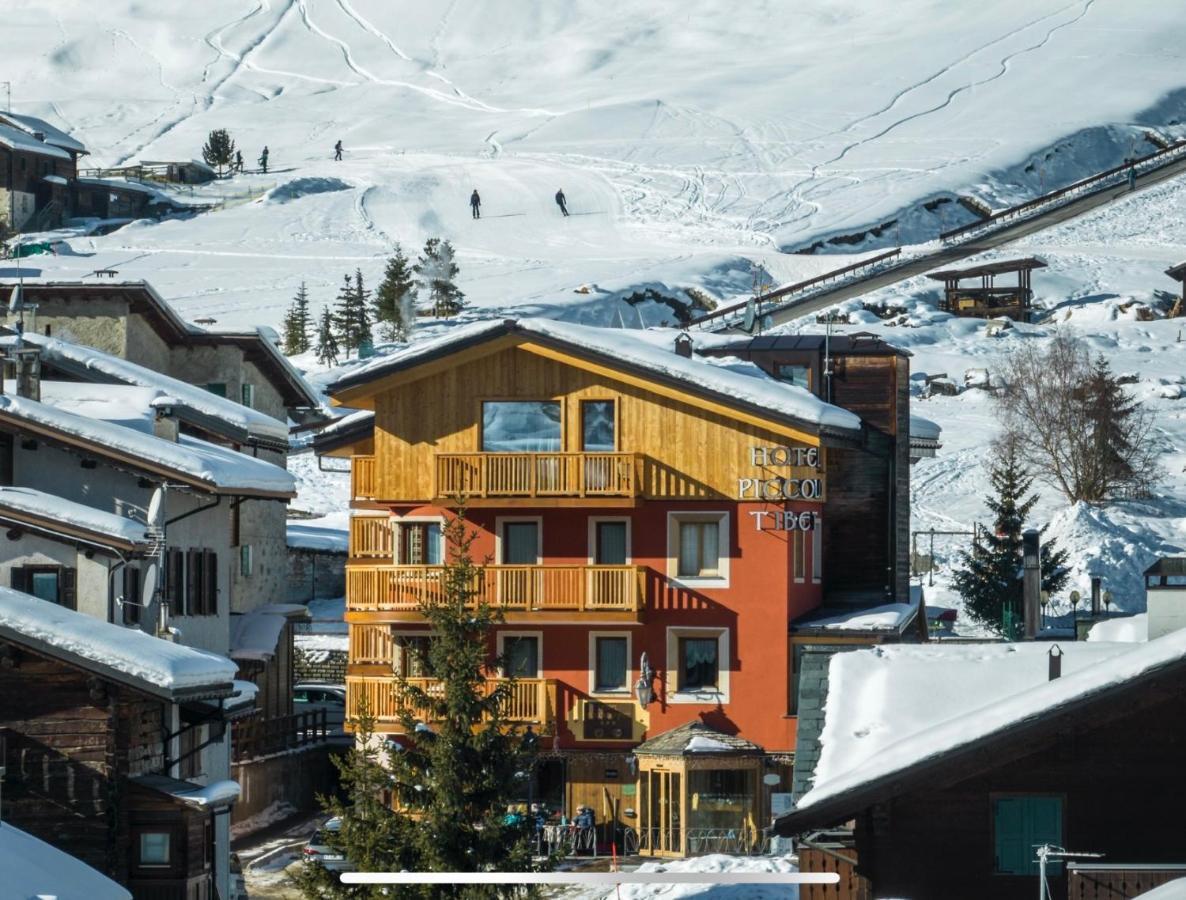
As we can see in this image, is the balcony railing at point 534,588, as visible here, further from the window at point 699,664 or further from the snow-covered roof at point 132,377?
the snow-covered roof at point 132,377

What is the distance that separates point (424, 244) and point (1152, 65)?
239 ft

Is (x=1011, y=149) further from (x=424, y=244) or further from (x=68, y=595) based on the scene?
(x=68, y=595)

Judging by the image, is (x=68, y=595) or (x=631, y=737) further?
(x=631, y=737)

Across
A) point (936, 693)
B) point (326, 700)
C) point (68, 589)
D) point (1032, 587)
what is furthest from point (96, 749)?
point (326, 700)

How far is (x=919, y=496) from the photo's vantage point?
79188mm

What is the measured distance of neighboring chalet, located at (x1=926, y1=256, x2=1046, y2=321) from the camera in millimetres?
108438

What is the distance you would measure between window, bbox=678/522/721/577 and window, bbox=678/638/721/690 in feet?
3.81

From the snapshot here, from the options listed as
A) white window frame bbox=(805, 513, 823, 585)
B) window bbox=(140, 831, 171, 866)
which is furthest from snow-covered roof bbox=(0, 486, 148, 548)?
white window frame bbox=(805, 513, 823, 585)

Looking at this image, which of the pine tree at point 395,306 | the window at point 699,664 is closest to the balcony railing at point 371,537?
the window at point 699,664

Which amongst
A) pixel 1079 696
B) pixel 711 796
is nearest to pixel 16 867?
pixel 1079 696

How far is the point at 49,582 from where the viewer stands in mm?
34438

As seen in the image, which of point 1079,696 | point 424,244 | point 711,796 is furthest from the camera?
point 424,244

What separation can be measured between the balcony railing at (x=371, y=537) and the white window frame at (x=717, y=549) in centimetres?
516

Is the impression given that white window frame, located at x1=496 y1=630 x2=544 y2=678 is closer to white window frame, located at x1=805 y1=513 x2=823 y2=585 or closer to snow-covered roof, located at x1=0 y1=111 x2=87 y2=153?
white window frame, located at x1=805 y1=513 x2=823 y2=585
